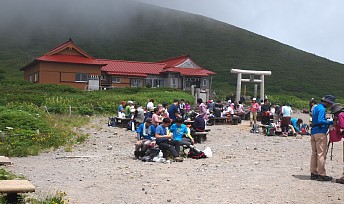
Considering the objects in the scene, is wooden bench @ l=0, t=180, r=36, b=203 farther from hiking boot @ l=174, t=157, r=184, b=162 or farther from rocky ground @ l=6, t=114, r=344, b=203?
hiking boot @ l=174, t=157, r=184, b=162

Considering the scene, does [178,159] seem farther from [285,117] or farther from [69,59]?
[69,59]

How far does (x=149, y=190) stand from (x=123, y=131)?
11.7 m

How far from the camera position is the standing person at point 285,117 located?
19.8 meters

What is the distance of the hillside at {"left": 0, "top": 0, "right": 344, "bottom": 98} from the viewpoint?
8119 cm

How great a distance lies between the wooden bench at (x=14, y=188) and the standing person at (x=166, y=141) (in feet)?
19.7

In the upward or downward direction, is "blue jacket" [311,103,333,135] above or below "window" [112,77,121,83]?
below

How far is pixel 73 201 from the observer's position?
735 centimetres

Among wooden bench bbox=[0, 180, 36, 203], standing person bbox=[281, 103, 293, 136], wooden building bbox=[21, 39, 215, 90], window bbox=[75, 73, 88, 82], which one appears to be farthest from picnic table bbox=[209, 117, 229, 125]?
window bbox=[75, 73, 88, 82]

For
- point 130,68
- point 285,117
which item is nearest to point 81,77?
point 130,68

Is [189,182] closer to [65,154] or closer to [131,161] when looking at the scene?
[131,161]

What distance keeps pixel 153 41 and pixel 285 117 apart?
86457mm

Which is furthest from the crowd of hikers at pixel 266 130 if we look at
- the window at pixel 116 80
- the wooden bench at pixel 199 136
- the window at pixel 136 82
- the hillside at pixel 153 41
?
the hillside at pixel 153 41

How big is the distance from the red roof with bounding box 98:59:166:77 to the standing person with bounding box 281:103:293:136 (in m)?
34.3

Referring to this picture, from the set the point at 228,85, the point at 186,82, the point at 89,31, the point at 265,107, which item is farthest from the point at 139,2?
the point at 265,107
